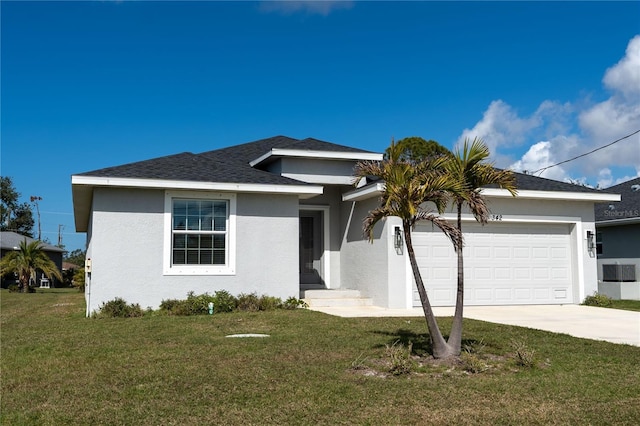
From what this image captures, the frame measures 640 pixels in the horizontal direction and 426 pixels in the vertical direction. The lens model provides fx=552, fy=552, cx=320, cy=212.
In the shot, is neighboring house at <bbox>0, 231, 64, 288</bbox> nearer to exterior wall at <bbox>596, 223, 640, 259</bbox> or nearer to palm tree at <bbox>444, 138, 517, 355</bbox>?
exterior wall at <bbox>596, 223, 640, 259</bbox>

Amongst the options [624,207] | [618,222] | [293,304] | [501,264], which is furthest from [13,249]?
[624,207]

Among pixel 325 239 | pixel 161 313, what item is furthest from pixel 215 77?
pixel 161 313

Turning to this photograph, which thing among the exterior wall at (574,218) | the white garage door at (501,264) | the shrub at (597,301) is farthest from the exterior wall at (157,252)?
the shrub at (597,301)

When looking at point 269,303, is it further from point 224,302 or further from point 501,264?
point 501,264

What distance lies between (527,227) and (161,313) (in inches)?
397

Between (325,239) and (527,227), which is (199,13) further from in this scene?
(527,227)

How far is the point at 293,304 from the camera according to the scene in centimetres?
1380

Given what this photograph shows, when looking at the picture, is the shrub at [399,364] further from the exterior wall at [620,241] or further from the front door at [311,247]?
the exterior wall at [620,241]

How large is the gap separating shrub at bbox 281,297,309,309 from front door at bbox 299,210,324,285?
7.92ft

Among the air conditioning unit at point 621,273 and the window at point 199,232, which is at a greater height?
the window at point 199,232

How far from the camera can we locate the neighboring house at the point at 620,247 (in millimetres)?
18188

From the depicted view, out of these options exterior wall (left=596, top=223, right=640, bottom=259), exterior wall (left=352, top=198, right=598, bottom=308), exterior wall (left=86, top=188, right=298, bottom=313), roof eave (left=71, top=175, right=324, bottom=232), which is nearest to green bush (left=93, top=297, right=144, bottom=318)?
exterior wall (left=86, top=188, right=298, bottom=313)

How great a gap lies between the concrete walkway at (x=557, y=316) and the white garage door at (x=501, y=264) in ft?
1.39

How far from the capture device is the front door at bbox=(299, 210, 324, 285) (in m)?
16.6
